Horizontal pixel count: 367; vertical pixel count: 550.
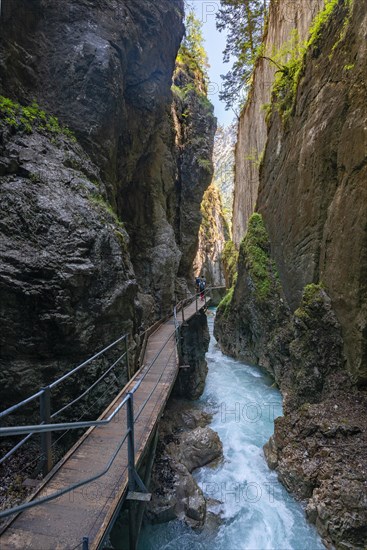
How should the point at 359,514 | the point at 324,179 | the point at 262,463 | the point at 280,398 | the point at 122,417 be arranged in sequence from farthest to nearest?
the point at 280,398 → the point at 324,179 → the point at 262,463 → the point at 122,417 → the point at 359,514

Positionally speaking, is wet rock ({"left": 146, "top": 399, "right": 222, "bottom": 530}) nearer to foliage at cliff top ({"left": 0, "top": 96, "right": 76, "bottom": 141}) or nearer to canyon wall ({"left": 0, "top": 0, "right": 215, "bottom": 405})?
canyon wall ({"left": 0, "top": 0, "right": 215, "bottom": 405})

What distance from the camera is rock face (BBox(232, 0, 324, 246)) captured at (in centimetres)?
1102

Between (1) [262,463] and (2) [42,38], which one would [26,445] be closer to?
(1) [262,463]

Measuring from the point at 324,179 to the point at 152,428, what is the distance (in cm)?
723

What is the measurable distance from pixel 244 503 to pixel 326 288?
5.10m

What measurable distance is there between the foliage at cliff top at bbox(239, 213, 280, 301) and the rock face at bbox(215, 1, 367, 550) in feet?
1.13

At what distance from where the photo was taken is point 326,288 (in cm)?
743

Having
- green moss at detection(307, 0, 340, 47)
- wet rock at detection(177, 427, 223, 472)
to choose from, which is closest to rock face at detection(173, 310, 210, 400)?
wet rock at detection(177, 427, 223, 472)

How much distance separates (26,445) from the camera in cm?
492

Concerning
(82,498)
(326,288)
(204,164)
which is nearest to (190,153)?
(204,164)

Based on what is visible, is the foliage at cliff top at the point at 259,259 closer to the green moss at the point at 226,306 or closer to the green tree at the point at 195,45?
the green moss at the point at 226,306

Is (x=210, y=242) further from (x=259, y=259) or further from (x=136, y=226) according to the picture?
(x=259, y=259)

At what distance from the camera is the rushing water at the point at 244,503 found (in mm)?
5238

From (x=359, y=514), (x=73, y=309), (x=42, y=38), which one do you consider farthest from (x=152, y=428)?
(x=42, y=38)
